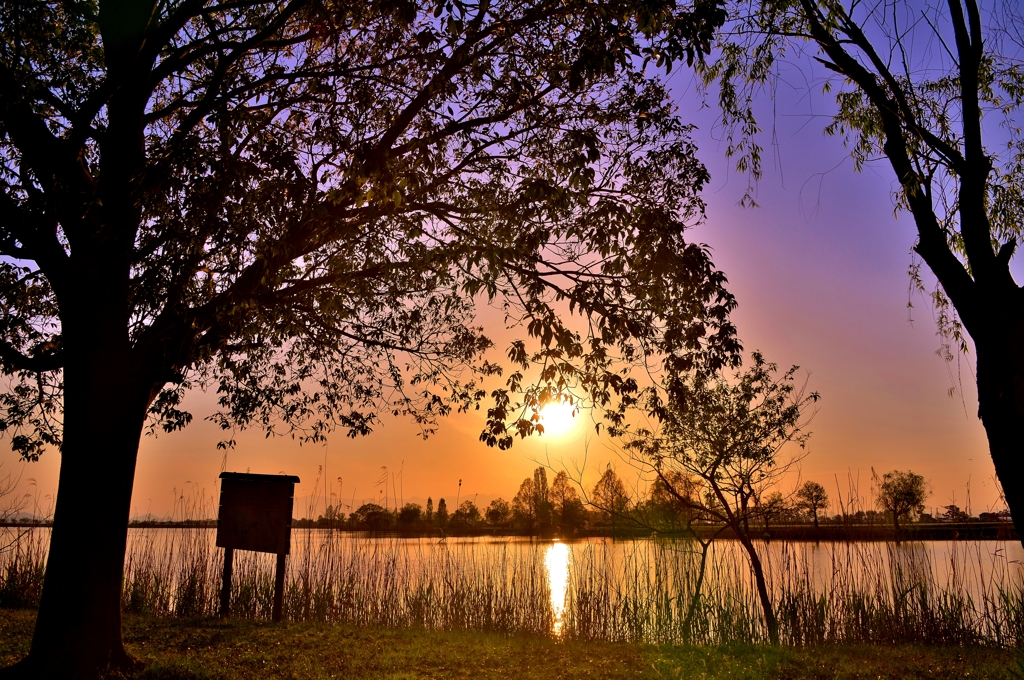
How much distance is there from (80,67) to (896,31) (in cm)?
676

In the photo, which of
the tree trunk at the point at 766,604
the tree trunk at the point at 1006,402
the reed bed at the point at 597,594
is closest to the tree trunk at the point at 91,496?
the reed bed at the point at 597,594

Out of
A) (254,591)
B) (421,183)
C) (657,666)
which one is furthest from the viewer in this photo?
(254,591)

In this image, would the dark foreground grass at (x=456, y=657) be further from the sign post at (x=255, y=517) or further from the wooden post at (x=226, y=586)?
the sign post at (x=255, y=517)

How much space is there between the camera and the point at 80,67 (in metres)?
5.81

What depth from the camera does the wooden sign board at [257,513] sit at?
7.70 m

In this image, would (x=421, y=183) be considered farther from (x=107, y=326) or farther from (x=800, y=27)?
(x=800, y=27)

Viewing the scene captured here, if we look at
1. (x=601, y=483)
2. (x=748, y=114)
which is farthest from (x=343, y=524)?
(x=748, y=114)

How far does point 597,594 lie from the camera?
7598 millimetres

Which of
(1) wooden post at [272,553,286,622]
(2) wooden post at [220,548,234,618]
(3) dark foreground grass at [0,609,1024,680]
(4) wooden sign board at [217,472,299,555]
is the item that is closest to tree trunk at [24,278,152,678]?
(3) dark foreground grass at [0,609,1024,680]

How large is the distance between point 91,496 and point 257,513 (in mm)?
→ 3035

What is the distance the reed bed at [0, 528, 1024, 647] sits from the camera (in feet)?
24.4

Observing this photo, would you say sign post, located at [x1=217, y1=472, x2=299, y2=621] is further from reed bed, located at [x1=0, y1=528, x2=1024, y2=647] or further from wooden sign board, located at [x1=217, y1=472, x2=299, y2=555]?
reed bed, located at [x1=0, y1=528, x2=1024, y2=647]

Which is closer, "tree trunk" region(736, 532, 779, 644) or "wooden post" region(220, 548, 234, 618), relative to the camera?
"tree trunk" region(736, 532, 779, 644)

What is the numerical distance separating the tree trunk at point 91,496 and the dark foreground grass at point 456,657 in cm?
51
